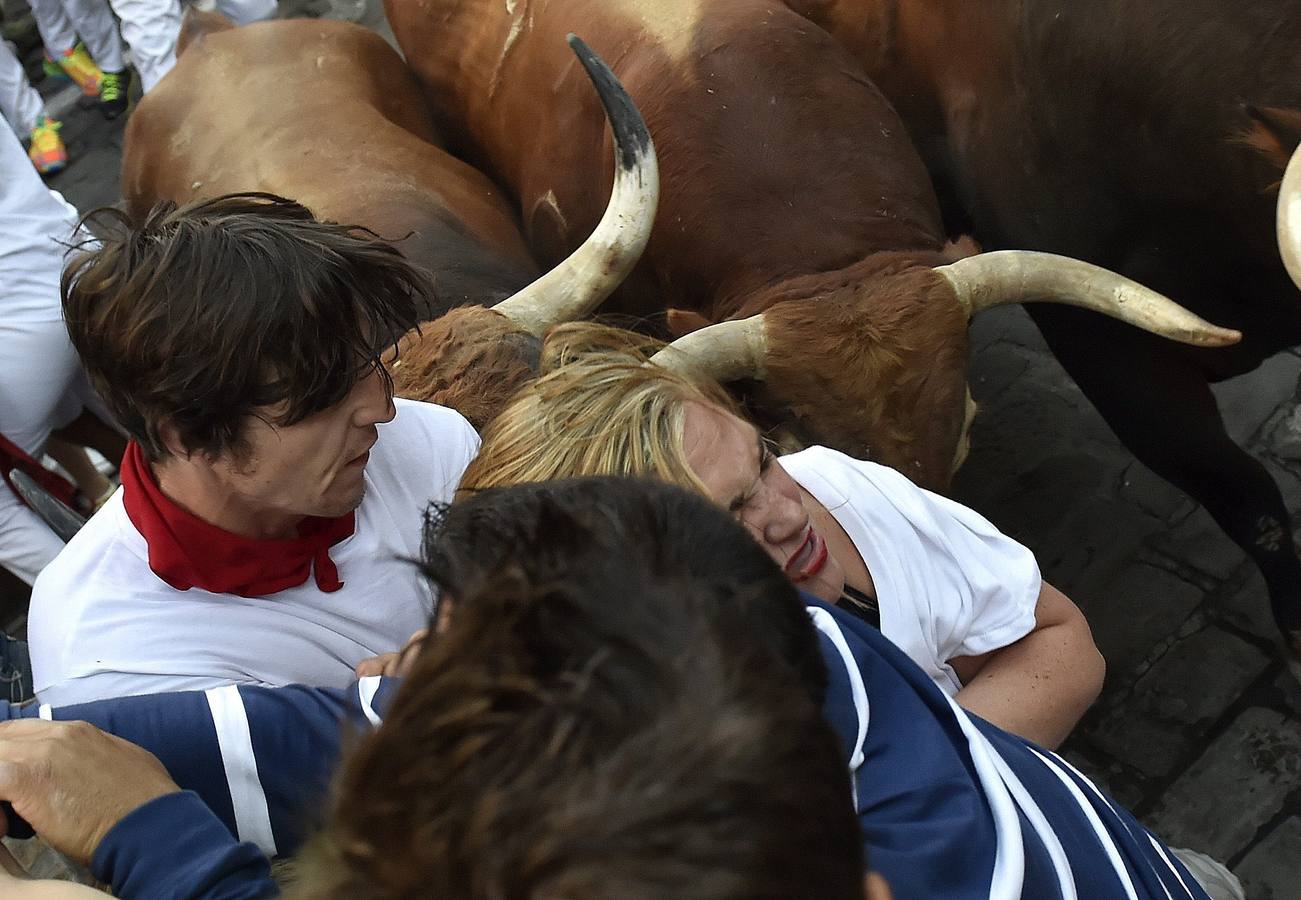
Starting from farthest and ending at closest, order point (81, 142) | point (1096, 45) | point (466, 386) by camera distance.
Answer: point (81, 142), point (1096, 45), point (466, 386)

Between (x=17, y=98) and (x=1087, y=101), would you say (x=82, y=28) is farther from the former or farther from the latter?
(x=1087, y=101)

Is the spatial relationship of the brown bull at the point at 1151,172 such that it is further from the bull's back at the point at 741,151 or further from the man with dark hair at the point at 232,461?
the man with dark hair at the point at 232,461

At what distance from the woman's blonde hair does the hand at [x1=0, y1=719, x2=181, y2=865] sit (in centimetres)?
Answer: 50

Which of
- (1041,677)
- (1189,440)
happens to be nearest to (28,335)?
(1041,677)

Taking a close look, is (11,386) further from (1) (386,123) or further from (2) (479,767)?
(2) (479,767)

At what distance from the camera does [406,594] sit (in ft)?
6.66

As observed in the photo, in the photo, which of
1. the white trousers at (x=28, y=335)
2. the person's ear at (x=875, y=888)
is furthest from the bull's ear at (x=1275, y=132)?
the white trousers at (x=28, y=335)

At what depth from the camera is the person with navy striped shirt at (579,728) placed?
71 centimetres

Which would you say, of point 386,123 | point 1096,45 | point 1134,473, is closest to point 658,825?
point 1096,45

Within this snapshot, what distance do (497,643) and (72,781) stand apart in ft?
2.37

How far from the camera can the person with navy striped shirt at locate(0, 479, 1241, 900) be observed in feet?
2.33

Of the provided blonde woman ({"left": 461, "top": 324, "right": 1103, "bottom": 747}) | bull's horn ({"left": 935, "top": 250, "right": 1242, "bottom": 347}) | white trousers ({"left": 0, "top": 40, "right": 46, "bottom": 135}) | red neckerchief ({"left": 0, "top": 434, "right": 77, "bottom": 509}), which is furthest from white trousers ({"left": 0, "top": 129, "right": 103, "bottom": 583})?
white trousers ({"left": 0, "top": 40, "right": 46, "bottom": 135})

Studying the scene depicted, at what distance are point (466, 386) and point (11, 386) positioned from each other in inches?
75.3

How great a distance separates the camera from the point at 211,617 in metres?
1.88
